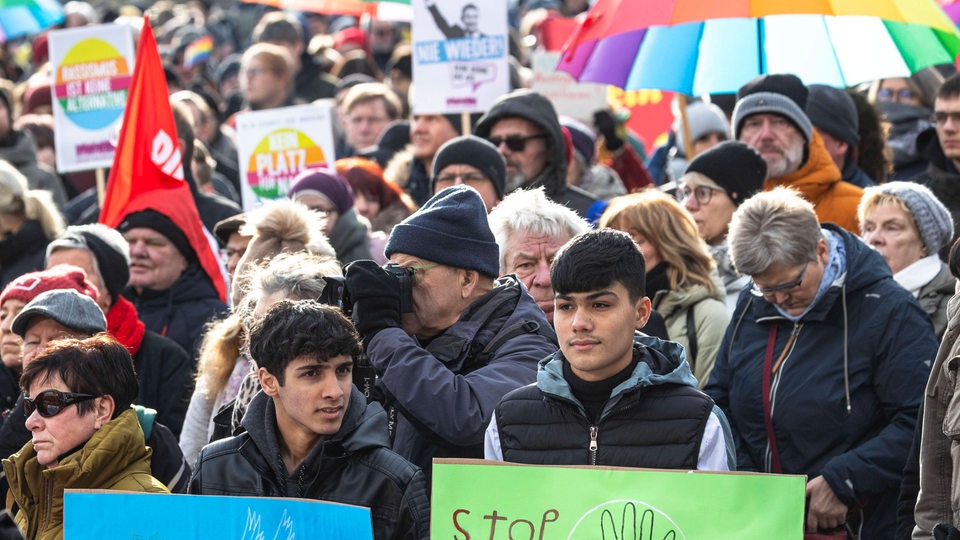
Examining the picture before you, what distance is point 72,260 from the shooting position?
725 cm

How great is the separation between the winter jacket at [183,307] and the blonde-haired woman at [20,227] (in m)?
1.01

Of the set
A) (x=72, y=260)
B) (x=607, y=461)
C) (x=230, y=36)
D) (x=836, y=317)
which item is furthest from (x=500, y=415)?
(x=230, y=36)

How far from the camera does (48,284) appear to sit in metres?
6.56

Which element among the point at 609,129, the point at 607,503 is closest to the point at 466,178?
the point at 607,503

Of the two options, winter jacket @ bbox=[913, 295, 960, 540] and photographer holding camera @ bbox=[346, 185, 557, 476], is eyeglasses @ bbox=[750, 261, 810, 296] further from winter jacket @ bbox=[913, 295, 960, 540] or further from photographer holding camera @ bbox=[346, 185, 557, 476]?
photographer holding camera @ bbox=[346, 185, 557, 476]

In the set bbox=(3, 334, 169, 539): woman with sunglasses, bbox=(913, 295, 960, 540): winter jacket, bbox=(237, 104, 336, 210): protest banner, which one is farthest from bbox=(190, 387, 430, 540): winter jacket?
bbox=(237, 104, 336, 210): protest banner

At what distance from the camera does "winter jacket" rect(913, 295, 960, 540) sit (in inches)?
192

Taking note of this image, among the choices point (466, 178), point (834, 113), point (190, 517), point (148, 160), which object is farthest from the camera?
point (148, 160)

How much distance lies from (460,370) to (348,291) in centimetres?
44

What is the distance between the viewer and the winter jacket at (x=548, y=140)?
7.99 metres

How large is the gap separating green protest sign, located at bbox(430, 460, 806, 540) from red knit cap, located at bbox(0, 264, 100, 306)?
2.87 meters

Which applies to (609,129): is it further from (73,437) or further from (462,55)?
(73,437)

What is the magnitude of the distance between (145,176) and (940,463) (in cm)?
495

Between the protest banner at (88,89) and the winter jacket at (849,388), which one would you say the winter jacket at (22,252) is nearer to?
the protest banner at (88,89)
